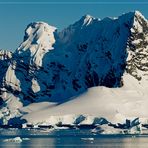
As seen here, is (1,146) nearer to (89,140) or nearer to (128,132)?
(89,140)

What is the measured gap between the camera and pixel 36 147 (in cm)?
13138

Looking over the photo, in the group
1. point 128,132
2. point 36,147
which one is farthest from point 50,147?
point 128,132

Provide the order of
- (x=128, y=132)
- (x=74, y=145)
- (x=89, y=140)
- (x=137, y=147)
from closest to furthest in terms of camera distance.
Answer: (x=137, y=147) < (x=74, y=145) < (x=89, y=140) < (x=128, y=132)

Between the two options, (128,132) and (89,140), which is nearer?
(89,140)

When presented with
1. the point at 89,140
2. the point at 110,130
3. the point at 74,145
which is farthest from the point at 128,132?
the point at 74,145

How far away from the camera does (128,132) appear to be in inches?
7554

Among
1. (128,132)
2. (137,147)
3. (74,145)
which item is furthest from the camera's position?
(128,132)

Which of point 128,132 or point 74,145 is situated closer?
point 74,145

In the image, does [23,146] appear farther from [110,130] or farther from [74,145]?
[110,130]

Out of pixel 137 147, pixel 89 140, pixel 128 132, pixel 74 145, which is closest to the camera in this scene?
pixel 137 147

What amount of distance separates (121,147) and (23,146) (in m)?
16.9

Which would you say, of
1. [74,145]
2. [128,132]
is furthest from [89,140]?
[128,132]

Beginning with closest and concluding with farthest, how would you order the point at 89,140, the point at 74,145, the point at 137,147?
the point at 137,147
the point at 74,145
the point at 89,140

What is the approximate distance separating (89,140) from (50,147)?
21.7 metres
